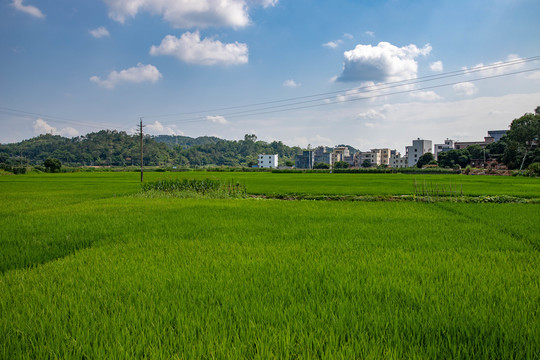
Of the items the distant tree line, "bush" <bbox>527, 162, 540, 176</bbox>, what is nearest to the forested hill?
the distant tree line

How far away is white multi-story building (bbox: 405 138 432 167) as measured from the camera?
115 metres

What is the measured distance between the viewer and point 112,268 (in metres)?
4.64

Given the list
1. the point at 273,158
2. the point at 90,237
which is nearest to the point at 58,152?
the point at 273,158

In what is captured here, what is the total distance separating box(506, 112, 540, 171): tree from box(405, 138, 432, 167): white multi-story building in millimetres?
54959

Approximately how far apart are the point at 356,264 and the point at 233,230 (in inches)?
153

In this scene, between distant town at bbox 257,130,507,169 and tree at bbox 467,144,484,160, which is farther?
distant town at bbox 257,130,507,169

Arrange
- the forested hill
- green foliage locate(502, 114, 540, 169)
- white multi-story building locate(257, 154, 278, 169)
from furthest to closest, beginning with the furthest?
white multi-story building locate(257, 154, 278, 169), the forested hill, green foliage locate(502, 114, 540, 169)

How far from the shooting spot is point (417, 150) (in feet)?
381

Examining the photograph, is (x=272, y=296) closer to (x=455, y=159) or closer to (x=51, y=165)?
(x=51, y=165)

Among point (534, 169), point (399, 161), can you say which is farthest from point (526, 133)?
point (399, 161)

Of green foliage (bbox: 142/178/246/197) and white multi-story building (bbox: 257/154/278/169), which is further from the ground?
white multi-story building (bbox: 257/154/278/169)

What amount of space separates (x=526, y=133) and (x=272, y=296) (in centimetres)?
7394

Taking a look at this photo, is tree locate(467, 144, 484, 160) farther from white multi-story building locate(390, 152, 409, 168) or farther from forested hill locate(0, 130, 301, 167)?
forested hill locate(0, 130, 301, 167)

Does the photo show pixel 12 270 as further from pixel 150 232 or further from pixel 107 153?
pixel 107 153
